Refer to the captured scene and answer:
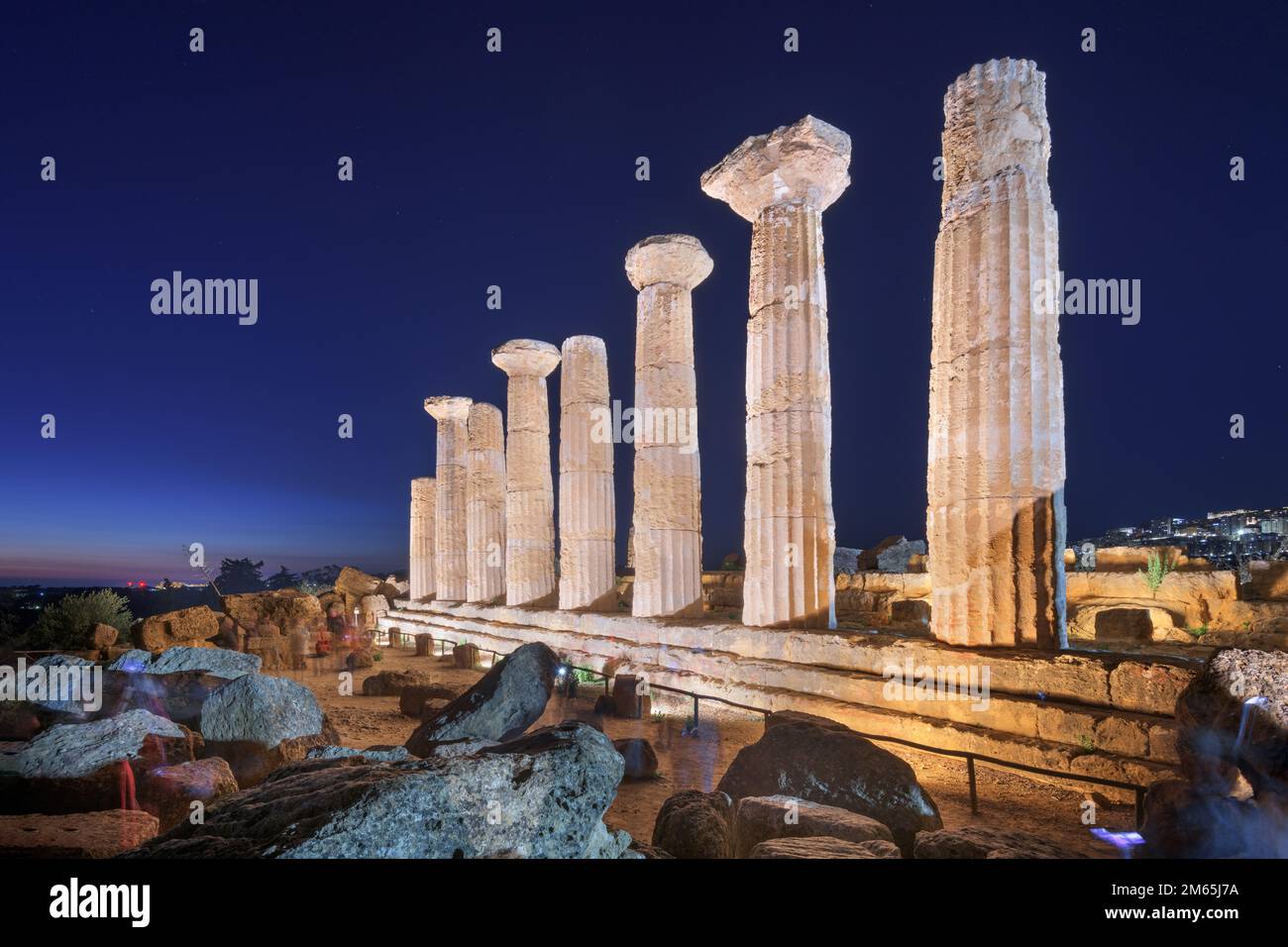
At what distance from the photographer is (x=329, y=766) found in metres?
3.59

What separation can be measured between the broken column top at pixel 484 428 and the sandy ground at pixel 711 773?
28.2 ft

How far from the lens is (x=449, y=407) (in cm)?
1959

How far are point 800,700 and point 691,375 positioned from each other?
5.86m

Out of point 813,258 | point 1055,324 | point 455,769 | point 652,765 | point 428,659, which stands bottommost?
point 428,659

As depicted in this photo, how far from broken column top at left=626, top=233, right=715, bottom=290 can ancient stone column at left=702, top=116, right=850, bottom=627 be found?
1.70 metres

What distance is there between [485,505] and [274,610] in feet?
19.2

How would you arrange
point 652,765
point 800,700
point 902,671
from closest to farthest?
point 652,765 → point 902,671 → point 800,700

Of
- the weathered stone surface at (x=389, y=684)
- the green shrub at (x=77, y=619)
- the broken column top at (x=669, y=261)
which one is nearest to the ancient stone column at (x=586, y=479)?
the broken column top at (x=669, y=261)

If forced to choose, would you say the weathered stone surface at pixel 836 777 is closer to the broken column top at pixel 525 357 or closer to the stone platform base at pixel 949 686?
the stone platform base at pixel 949 686

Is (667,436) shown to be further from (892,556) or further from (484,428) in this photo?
(892,556)

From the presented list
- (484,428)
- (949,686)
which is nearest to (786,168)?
(949,686)
